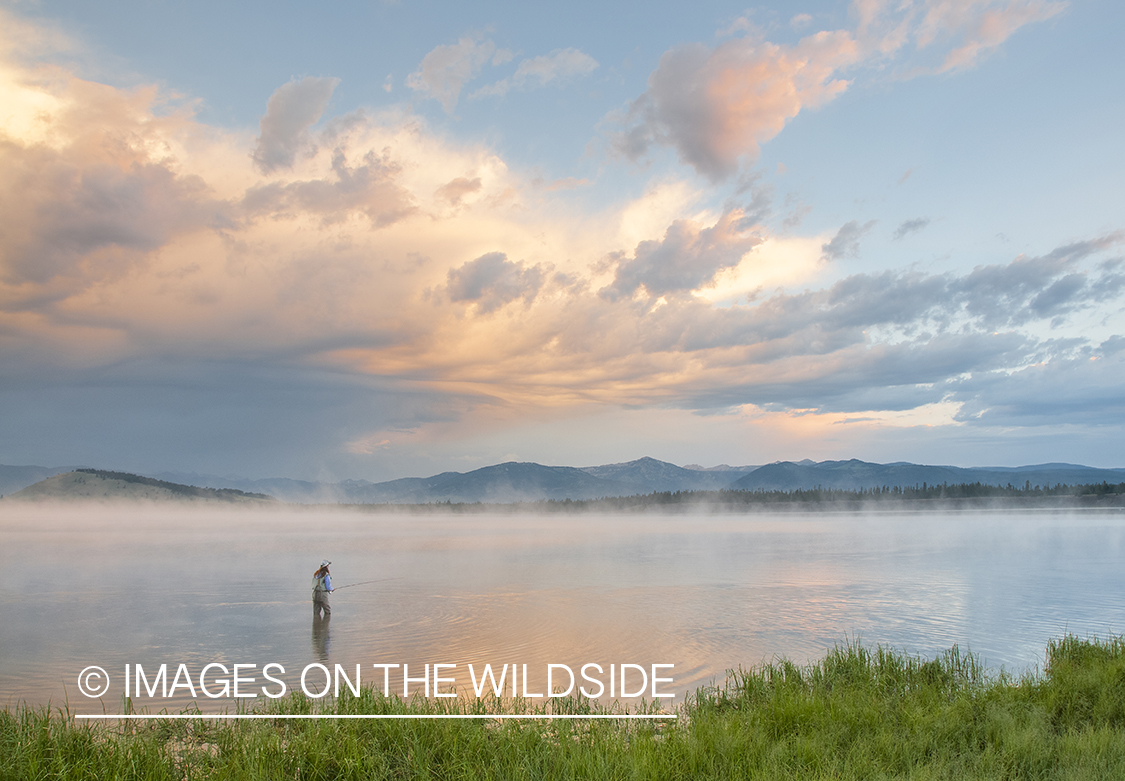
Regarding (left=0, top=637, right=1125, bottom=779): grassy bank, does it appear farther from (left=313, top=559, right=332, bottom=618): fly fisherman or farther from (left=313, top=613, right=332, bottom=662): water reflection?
(left=313, top=559, right=332, bottom=618): fly fisherman

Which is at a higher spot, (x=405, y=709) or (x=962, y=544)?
(x=405, y=709)

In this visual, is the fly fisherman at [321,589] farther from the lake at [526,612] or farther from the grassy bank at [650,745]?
the grassy bank at [650,745]

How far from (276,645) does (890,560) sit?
36.8 meters

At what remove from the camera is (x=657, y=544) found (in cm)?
5866

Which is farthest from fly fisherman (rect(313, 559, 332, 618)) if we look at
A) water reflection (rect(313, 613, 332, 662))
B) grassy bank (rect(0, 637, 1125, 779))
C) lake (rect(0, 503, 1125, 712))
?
grassy bank (rect(0, 637, 1125, 779))

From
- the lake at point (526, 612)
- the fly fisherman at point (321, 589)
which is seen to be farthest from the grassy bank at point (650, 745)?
the fly fisherman at point (321, 589)

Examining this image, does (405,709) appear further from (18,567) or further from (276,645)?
Result: (18,567)

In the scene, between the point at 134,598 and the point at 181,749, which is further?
the point at 134,598

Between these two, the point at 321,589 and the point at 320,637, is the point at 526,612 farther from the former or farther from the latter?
the point at 320,637

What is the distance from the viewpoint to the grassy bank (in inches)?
281

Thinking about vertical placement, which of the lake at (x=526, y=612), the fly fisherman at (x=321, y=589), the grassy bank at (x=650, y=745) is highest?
the grassy bank at (x=650, y=745)

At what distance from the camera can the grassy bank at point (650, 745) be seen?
23.4 feet

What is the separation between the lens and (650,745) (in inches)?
301

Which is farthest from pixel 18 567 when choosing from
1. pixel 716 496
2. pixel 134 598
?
pixel 716 496
